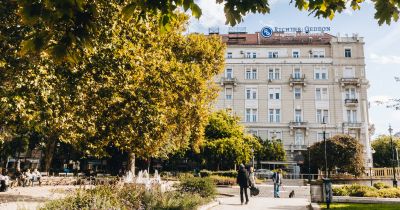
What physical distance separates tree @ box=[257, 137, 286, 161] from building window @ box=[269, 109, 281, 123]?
6.29m

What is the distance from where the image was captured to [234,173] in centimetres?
4012

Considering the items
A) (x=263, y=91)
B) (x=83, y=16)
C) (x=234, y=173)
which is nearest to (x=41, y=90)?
(x=83, y=16)

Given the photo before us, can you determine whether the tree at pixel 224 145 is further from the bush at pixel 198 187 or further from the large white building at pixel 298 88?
the bush at pixel 198 187

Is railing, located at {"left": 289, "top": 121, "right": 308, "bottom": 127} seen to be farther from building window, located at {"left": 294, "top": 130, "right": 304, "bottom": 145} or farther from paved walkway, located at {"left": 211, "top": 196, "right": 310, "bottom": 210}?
paved walkway, located at {"left": 211, "top": 196, "right": 310, "bottom": 210}

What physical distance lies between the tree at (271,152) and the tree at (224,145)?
6.52 m

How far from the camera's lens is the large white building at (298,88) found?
200 ft

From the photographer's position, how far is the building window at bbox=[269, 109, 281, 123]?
206 feet

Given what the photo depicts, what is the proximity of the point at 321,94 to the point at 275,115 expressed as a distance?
25.9ft

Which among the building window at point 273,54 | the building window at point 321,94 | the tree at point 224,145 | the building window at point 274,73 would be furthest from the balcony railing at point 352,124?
the tree at point 224,145

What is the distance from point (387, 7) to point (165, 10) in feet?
10.8

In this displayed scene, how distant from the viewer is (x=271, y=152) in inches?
2212

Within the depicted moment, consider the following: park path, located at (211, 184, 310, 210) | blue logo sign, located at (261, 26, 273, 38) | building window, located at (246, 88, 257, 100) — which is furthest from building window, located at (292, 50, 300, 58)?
park path, located at (211, 184, 310, 210)

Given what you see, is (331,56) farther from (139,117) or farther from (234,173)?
(139,117)

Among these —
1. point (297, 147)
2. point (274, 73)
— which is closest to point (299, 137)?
point (297, 147)
